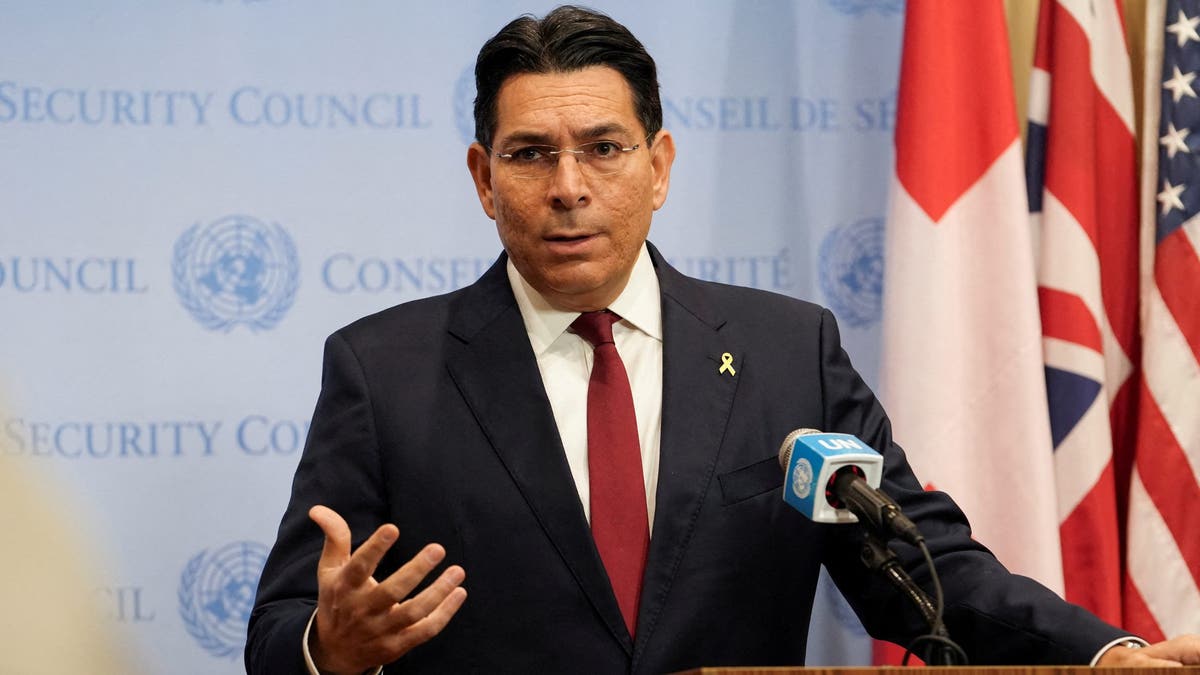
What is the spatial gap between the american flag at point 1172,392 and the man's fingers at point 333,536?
82.8 inches

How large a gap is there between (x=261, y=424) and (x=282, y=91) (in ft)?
2.60

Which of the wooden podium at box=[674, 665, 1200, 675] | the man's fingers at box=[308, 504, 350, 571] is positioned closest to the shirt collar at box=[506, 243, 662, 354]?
the man's fingers at box=[308, 504, 350, 571]

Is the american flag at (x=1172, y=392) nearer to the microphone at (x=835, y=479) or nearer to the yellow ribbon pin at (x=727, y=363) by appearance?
the yellow ribbon pin at (x=727, y=363)

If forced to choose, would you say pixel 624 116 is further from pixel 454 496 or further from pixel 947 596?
pixel 947 596

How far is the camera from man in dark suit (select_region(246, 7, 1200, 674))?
7.22ft

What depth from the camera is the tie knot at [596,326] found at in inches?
94.7

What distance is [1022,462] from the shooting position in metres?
3.15

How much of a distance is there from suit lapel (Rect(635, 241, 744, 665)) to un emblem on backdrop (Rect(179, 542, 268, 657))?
127cm

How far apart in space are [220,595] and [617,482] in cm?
129

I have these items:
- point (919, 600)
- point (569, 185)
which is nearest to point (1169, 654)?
point (919, 600)

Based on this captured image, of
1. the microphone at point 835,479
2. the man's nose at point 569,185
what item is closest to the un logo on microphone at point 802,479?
the microphone at point 835,479

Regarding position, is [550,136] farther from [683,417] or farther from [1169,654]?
[1169,654]

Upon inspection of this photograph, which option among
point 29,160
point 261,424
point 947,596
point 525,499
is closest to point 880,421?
point 947,596

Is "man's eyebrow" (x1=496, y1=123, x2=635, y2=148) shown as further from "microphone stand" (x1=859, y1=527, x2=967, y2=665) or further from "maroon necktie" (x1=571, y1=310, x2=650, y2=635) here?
"microphone stand" (x1=859, y1=527, x2=967, y2=665)
